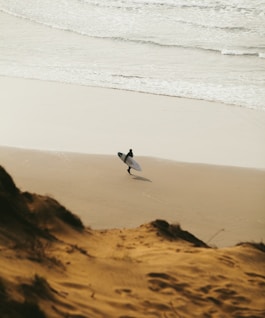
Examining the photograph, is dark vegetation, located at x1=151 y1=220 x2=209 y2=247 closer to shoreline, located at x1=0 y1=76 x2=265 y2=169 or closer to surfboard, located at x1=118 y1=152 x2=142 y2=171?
surfboard, located at x1=118 y1=152 x2=142 y2=171

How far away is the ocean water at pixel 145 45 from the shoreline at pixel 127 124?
82 centimetres

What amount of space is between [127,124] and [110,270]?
21.1 feet

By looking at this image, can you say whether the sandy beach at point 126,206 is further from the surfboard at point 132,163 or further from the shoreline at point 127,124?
the surfboard at point 132,163

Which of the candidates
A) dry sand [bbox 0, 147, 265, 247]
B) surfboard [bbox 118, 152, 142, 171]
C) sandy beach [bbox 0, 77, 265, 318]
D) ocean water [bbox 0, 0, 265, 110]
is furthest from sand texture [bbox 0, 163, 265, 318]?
ocean water [bbox 0, 0, 265, 110]

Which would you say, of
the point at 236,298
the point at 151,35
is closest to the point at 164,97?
the point at 151,35

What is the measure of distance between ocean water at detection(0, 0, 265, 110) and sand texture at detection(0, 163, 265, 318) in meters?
7.73

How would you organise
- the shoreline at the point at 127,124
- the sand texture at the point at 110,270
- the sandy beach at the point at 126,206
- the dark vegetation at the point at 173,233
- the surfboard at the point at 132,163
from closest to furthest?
the sand texture at the point at 110,270 < the sandy beach at the point at 126,206 < the dark vegetation at the point at 173,233 < the surfboard at the point at 132,163 < the shoreline at the point at 127,124

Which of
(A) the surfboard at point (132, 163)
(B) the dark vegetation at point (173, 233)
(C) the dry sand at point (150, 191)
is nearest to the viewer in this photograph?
(B) the dark vegetation at point (173, 233)

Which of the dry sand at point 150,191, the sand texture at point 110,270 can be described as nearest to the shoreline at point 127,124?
the dry sand at point 150,191

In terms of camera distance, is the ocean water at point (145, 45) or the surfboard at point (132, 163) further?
the ocean water at point (145, 45)

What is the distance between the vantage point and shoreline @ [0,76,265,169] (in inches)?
422

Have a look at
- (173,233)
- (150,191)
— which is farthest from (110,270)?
(150,191)

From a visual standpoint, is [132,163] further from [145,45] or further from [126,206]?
[145,45]

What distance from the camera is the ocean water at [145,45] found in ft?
48.7
